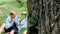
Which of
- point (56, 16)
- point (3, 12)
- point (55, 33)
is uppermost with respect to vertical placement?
point (56, 16)

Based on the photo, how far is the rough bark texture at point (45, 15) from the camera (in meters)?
1.37

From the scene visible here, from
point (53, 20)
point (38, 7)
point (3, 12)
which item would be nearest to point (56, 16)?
point (53, 20)

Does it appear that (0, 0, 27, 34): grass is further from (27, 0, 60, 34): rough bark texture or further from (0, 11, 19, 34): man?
(27, 0, 60, 34): rough bark texture

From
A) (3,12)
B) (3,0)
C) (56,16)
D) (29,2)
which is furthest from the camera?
(3,0)

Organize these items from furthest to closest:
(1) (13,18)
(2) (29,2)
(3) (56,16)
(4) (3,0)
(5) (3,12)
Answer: (4) (3,0) → (5) (3,12) → (1) (13,18) → (2) (29,2) → (3) (56,16)

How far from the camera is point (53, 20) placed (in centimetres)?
139

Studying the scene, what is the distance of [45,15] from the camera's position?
142 cm

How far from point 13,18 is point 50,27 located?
11.8 ft

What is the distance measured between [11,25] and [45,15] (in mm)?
3752

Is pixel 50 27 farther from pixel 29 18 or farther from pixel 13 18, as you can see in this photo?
pixel 13 18

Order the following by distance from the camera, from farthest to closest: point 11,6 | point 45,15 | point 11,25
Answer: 1. point 11,6
2. point 11,25
3. point 45,15

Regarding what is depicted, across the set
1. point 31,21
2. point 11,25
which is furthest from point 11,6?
point 31,21

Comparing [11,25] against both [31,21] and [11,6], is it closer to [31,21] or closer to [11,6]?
[31,21]

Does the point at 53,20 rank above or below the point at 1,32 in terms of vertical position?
above
